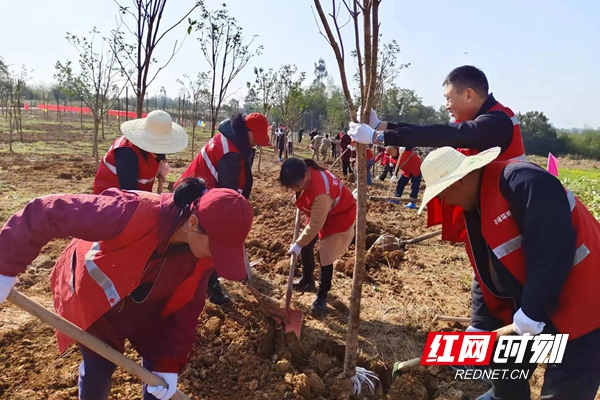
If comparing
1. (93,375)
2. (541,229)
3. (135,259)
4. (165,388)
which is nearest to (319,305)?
(165,388)

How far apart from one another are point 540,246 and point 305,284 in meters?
2.84

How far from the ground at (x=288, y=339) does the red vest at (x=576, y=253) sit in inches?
48.8

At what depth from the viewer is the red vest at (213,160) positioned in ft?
11.3

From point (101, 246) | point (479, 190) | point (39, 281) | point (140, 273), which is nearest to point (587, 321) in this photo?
point (479, 190)

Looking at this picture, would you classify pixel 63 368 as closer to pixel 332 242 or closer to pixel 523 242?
pixel 332 242

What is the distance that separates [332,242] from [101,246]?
2130 millimetres

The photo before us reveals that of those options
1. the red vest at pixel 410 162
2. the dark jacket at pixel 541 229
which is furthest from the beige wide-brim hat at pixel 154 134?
the red vest at pixel 410 162

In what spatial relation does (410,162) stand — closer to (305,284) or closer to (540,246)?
(305,284)

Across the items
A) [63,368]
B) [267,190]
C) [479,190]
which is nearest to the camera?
[479,190]

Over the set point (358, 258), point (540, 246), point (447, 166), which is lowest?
point (358, 258)

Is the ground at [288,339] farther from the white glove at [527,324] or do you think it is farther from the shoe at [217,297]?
the white glove at [527,324]

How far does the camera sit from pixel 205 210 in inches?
57.2

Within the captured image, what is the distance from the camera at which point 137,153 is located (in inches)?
117

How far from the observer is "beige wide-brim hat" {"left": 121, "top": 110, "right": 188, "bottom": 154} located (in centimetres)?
298
